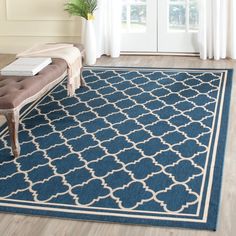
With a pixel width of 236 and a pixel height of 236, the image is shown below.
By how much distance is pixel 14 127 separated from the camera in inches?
130

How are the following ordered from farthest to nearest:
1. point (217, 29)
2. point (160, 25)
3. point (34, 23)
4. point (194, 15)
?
point (34, 23), point (160, 25), point (194, 15), point (217, 29)

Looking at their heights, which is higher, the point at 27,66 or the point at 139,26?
the point at 139,26

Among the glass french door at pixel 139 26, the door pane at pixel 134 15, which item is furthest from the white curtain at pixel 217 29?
the door pane at pixel 134 15

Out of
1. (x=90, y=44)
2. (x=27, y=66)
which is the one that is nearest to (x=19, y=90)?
(x=27, y=66)

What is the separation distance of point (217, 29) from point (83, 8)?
144 centimetres

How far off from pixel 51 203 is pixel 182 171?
82 cm

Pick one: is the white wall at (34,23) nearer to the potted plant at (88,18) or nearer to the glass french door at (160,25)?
the potted plant at (88,18)

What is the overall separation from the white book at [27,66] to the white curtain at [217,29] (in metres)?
2.06

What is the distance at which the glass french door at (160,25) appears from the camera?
5.68m

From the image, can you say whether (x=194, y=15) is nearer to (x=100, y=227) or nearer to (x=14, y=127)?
(x=14, y=127)

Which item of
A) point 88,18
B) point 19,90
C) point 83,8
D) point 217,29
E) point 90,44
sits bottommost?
point 19,90

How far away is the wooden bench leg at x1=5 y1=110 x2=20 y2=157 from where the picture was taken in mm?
3263

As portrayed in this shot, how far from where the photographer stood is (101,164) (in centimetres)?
324

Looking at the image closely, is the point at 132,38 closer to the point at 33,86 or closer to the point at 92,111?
the point at 92,111
